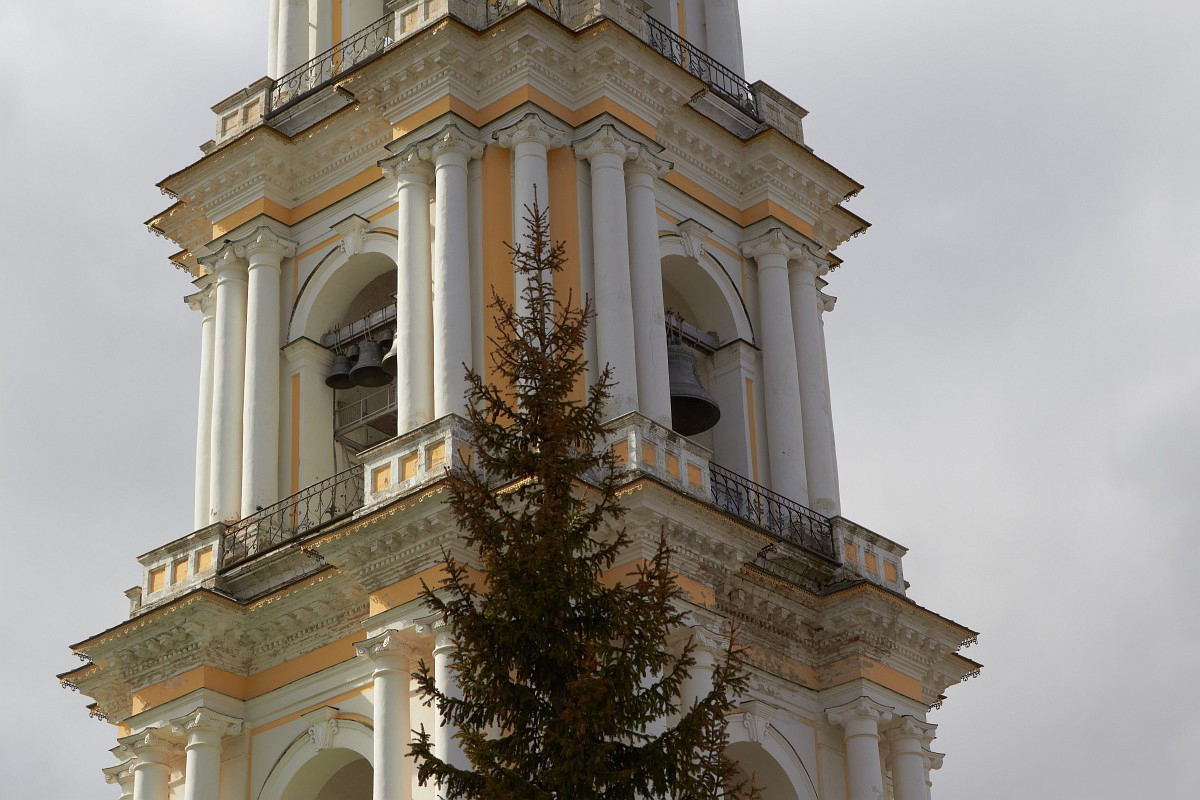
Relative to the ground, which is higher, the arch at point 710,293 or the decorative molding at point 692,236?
the decorative molding at point 692,236

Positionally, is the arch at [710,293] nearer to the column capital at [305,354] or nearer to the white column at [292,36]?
the column capital at [305,354]

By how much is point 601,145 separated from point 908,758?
22.4 ft

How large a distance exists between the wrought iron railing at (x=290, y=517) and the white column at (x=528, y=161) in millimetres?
2779

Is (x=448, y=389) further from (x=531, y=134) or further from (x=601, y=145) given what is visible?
(x=601, y=145)

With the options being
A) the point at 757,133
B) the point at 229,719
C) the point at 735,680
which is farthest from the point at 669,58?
the point at 735,680

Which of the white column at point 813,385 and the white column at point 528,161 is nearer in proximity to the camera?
the white column at point 528,161

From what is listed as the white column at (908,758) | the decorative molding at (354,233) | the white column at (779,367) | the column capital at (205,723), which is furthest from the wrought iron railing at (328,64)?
the white column at (908,758)

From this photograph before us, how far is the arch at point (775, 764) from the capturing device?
24.0m

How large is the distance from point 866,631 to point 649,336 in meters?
3.60

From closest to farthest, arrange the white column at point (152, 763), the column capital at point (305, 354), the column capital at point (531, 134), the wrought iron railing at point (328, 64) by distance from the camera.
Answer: the white column at point (152, 763) → the column capital at point (531, 134) → the column capital at point (305, 354) → the wrought iron railing at point (328, 64)

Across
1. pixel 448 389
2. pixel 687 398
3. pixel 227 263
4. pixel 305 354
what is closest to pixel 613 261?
pixel 687 398

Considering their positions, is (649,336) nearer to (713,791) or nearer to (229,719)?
(229,719)

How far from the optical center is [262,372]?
26062mm

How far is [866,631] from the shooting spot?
80.8 feet
